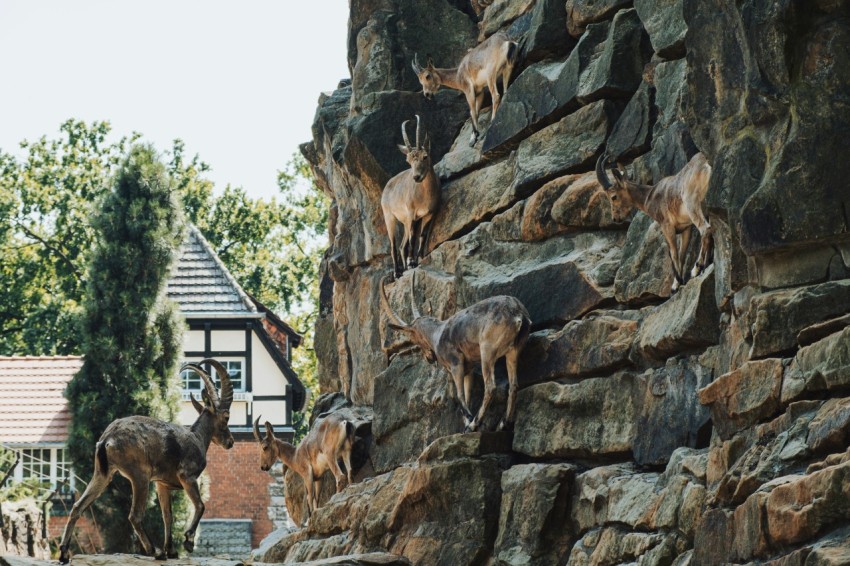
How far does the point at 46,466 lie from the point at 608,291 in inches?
908

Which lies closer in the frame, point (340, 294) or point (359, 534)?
point (359, 534)

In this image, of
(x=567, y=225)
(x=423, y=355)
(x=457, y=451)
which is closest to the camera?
(x=457, y=451)

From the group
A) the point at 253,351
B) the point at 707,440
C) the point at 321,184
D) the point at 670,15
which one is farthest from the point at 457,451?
the point at 253,351

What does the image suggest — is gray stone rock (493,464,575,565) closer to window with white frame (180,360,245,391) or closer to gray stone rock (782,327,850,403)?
gray stone rock (782,327,850,403)

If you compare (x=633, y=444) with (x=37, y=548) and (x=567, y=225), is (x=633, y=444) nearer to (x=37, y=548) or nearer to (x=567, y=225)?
(x=567, y=225)

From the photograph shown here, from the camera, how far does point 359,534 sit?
59.6ft

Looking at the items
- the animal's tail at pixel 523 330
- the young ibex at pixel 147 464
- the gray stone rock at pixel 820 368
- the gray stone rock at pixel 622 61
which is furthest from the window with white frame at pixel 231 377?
the gray stone rock at pixel 820 368

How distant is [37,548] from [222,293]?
39.6 feet

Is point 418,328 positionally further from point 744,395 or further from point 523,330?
point 744,395

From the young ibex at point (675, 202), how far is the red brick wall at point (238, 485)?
2304cm

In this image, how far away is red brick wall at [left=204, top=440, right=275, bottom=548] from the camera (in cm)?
3816

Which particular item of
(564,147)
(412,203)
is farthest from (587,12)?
(412,203)

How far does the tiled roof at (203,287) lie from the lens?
39.5 m

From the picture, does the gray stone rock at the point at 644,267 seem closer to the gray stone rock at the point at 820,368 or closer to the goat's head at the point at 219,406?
the gray stone rock at the point at 820,368
